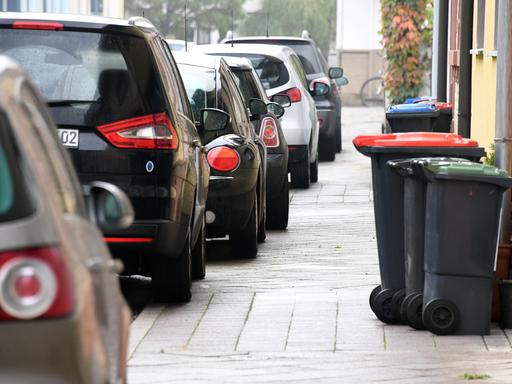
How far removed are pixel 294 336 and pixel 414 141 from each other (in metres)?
1.44

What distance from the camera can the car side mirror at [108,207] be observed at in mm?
5322

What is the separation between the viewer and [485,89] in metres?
15.5

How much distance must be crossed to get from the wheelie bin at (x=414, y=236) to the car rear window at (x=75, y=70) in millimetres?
1584

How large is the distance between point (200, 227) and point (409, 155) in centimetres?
185

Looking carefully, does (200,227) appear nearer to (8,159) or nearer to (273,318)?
(273,318)

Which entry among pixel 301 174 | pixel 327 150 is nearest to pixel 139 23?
pixel 301 174

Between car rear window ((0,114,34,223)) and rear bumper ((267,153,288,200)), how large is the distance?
1040 cm

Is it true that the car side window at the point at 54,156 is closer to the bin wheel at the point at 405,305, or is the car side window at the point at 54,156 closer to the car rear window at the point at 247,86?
the bin wheel at the point at 405,305

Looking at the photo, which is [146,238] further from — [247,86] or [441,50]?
[441,50]

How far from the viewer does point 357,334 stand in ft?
29.1

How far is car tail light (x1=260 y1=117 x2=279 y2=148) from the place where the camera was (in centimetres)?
1534

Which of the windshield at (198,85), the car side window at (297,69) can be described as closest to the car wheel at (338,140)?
the car side window at (297,69)

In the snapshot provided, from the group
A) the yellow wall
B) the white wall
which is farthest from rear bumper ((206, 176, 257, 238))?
the white wall

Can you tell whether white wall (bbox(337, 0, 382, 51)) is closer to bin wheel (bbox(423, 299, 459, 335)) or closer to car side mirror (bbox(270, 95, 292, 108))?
car side mirror (bbox(270, 95, 292, 108))
